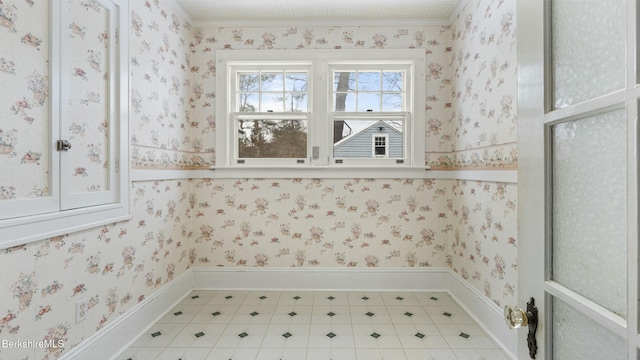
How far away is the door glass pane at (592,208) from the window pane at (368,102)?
8.02 ft

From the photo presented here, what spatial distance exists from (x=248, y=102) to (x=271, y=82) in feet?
0.98

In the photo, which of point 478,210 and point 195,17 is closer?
point 478,210

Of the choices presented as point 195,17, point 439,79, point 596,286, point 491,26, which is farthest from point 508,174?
point 195,17

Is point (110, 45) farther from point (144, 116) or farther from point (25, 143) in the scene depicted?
point (25, 143)

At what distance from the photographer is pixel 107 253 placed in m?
1.89

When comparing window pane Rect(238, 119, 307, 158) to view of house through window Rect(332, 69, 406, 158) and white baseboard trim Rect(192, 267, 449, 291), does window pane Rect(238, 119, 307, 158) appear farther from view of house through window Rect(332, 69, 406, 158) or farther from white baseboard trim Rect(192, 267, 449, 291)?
white baseboard trim Rect(192, 267, 449, 291)

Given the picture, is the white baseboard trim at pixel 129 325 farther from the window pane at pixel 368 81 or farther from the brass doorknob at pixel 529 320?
the window pane at pixel 368 81

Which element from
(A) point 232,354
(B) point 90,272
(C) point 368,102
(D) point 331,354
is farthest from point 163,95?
(D) point 331,354

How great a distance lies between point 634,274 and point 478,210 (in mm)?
2066

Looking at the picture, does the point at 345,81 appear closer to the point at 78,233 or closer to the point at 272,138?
the point at 272,138

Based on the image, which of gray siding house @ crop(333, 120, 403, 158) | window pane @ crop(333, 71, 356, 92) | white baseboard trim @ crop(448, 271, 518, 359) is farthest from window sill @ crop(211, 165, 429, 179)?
white baseboard trim @ crop(448, 271, 518, 359)

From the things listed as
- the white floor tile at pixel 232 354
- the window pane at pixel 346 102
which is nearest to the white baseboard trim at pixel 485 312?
the white floor tile at pixel 232 354

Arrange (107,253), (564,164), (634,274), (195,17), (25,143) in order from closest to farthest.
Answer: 1. (634,274)
2. (564,164)
3. (25,143)
4. (107,253)
5. (195,17)

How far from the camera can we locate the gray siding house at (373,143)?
3.04 meters
